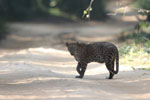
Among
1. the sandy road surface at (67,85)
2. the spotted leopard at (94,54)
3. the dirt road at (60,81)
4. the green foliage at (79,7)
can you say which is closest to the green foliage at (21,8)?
the green foliage at (79,7)

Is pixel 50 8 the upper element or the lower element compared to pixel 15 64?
lower

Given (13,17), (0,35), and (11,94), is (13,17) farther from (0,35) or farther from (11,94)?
(11,94)

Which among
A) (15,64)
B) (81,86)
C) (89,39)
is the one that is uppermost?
(81,86)

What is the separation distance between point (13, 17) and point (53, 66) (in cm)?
2333

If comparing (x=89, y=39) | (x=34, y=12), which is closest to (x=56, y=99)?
(x=89, y=39)

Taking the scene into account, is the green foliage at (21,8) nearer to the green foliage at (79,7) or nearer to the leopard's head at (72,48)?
the green foliage at (79,7)

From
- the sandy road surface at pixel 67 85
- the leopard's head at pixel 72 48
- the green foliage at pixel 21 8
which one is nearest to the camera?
the sandy road surface at pixel 67 85

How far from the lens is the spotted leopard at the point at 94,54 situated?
1079 centimetres

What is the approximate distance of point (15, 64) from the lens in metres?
12.6

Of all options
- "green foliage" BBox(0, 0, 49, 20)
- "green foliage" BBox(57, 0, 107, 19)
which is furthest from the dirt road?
"green foliage" BBox(57, 0, 107, 19)

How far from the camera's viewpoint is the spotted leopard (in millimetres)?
10789

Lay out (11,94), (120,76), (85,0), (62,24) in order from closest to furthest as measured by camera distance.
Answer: (11,94) < (120,76) < (62,24) < (85,0)

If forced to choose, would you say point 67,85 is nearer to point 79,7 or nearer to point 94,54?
point 94,54

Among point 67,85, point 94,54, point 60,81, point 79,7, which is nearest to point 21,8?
point 79,7
